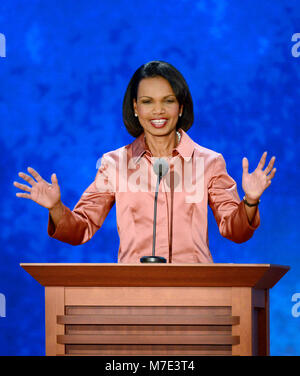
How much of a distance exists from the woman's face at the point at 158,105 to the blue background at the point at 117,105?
851 mm

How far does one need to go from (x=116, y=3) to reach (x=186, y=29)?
396mm

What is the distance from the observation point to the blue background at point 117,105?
3.58 meters

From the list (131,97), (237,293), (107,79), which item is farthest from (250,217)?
(107,79)

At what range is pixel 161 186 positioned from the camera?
2738 millimetres

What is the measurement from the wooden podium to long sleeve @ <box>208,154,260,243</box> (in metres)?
0.51

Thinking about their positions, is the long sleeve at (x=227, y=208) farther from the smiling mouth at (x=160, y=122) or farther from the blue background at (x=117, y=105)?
the blue background at (x=117, y=105)

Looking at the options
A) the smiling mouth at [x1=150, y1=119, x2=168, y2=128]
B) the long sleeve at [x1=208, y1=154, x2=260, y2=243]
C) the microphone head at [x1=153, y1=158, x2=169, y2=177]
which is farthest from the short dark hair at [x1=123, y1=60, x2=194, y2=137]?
the microphone head at [x1=153, y1=158, x2=169, y2=177]

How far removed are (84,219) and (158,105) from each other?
54 cm

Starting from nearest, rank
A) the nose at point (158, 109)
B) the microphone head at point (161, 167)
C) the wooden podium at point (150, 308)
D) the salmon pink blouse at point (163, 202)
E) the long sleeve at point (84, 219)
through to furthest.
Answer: the wooden podium at point (150, 308), the microphone head at point (161, 167), the long sleeve at point (84, 219), the salmon pink blouse at point (163, 202), the nose at point (158, 109)

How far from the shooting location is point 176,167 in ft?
9.20

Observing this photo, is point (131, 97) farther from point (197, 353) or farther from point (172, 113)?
point (197, 353)

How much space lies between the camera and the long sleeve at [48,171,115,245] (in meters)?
2.45

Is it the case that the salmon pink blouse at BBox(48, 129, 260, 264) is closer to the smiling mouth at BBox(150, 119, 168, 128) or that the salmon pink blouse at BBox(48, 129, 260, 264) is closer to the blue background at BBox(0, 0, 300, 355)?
the smiling mouth at BBox(150, 119, 168, 128)

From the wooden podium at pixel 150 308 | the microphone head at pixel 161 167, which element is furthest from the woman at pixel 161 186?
the wooden podium at pixel 150 308
